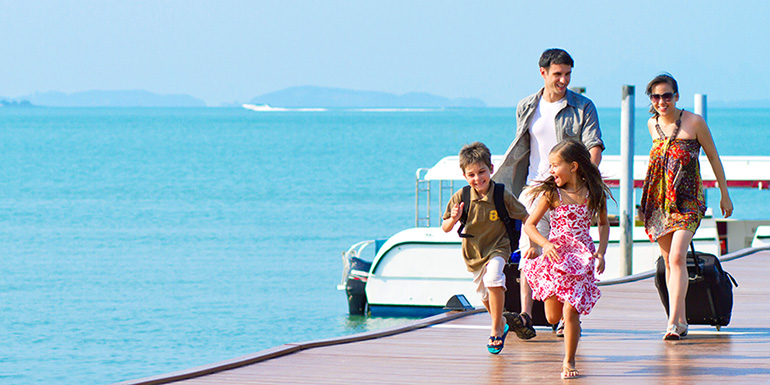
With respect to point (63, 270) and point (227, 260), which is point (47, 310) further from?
point (227, 260)

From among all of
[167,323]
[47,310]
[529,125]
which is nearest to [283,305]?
[167,323]

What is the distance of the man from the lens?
20.5ft

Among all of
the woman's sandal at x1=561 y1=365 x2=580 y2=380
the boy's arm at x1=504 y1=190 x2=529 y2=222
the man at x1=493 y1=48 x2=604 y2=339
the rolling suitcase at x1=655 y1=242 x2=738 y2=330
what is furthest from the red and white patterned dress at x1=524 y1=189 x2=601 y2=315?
the rolling suitcase at x1=655 y1=242 x2=738 y2=330

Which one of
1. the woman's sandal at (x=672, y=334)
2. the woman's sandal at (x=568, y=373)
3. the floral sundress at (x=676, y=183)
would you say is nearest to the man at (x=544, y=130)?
the floral sundress at (x=676, y=183)

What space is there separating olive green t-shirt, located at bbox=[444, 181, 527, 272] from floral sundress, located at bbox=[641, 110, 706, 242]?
946 mm

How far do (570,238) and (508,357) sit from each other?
2.92ft

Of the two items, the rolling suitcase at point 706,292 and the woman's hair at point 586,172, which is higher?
the woman's hair at point 586,172

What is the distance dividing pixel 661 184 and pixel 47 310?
16853mm

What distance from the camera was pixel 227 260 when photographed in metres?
28.3

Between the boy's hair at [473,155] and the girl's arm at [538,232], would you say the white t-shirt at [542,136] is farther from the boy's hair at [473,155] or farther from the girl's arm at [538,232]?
the girl's arm at [538,232]

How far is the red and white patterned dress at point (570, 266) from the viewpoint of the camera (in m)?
5.38

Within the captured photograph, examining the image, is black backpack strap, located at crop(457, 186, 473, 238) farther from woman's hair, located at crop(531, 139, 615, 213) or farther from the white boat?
the white boat

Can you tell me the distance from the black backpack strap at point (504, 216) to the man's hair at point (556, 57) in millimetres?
838

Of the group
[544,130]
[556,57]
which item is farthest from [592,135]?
[556,57]
